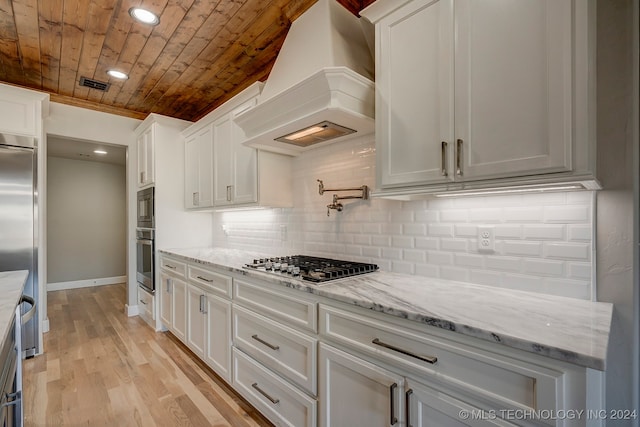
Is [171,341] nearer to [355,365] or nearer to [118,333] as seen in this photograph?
[118,333]

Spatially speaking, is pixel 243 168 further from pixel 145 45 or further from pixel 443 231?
pixel 443 231

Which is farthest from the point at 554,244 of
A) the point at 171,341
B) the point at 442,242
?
the point at 171,341

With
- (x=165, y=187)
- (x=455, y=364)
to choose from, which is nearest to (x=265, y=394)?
(x=455, y=364)

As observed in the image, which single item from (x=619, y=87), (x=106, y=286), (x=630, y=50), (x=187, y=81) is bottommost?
(x=106, y=286)

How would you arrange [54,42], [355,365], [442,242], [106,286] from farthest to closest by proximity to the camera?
1. [106,286]
2. [54,42]
3. [442,242]
4. [355,365]

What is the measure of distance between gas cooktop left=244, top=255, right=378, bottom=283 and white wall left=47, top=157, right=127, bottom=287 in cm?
522

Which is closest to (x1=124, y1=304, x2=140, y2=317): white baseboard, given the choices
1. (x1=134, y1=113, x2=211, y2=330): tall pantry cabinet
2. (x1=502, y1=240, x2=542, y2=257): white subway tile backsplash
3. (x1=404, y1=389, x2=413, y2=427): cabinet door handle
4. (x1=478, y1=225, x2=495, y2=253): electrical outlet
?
(x1=134, y1=113, x2=211, y2=330): tall pantry cabinet

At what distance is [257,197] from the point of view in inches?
101

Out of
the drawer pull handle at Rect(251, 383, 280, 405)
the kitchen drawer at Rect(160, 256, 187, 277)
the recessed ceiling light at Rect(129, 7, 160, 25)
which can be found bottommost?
the drawer pull handle at Rect(251, 383, 280, 405)

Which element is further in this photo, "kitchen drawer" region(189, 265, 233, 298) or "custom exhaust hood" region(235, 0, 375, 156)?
"kitchen drawer" region(189, 265, 233, 298)

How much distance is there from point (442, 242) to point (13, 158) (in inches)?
146

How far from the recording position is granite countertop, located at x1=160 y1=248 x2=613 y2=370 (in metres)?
0.84

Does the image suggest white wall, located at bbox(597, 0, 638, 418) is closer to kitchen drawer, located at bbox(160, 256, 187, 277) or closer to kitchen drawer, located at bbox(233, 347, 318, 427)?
kitchen drawer, located at bbox(233, 347, 318, 427)

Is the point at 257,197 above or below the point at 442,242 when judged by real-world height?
above
